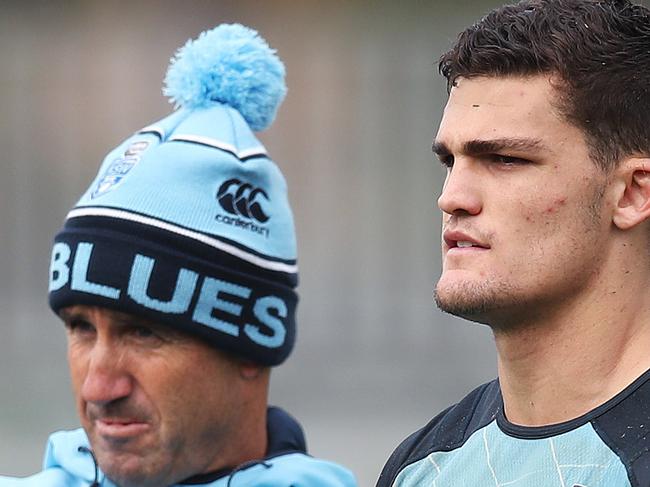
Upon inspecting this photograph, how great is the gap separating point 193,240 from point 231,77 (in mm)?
443

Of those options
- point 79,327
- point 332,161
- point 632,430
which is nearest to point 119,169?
point 79,327

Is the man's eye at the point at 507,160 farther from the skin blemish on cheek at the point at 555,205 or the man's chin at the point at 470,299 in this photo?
the man's chin at the point at 470,299

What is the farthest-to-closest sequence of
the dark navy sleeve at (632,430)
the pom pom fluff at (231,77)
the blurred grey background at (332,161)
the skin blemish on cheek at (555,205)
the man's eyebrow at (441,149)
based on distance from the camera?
the blurred grey background at (332,161) → the pom pom fluff at (231,77) → the man's eyebrow at (441,149) → the skin blemish on cheek at (555,205) → the dark navy sleeve at (632,430)

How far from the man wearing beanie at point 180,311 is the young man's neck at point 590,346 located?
83 cm

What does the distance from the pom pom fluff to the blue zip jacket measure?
2.27 feet

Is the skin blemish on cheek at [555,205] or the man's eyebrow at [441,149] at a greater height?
the man's eyebrow at [441,149]

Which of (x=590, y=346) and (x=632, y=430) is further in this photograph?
(x=590, y=346)

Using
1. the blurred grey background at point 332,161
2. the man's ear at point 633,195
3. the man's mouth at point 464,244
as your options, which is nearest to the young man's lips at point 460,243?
the man's mouth at point 464,244

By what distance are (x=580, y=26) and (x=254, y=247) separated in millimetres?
957

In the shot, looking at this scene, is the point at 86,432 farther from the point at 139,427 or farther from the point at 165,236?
the point at 165,236

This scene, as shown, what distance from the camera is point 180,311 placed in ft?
9.61

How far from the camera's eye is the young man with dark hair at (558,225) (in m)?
2.25

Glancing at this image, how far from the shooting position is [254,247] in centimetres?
Answer: 301

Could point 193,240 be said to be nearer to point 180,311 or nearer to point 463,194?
point 180,311
